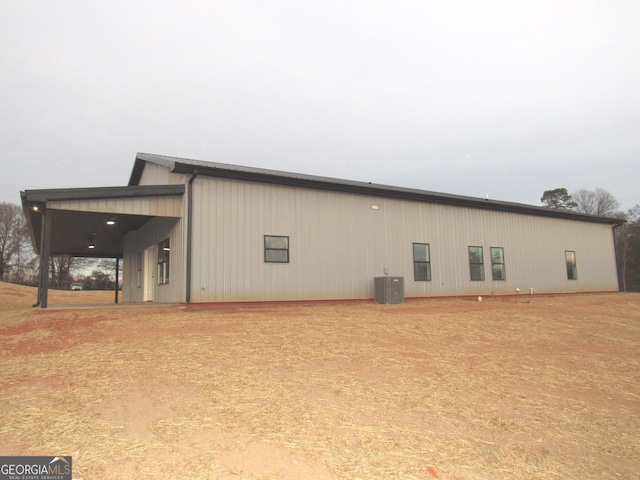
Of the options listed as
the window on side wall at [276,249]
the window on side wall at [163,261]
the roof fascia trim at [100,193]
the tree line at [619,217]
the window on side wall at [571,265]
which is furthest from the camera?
the tree line at [619,217]

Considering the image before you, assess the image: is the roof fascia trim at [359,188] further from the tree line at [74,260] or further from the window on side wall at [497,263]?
the tree line at [74,260]

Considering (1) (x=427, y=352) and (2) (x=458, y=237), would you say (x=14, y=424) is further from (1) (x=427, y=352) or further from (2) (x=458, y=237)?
(2) (x=458, y=237)

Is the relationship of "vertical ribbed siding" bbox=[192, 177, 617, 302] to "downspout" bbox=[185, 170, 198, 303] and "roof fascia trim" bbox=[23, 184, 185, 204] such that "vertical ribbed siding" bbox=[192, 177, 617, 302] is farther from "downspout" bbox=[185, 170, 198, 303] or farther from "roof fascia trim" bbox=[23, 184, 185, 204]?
"roof fascia trim" bbox=[23, 184, 185, 204]

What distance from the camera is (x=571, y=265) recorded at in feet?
69.0

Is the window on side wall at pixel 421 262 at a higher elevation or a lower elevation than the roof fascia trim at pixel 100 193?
lower

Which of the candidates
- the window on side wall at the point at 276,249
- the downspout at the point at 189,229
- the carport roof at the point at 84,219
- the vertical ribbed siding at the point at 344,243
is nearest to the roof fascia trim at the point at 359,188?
the vertical ribbed siding at the point at 344,243

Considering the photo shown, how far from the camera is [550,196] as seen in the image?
55594mm

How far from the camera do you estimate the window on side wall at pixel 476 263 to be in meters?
17.7

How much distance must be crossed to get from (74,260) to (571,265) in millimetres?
47219

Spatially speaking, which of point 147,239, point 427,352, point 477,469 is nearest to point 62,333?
point 427,352

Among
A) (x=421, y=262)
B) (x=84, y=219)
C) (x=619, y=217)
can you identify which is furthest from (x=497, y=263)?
(x=619, y=217)

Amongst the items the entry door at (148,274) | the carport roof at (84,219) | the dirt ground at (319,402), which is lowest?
the dirt ground at (319,402)

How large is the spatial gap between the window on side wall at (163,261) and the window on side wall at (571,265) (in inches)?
702

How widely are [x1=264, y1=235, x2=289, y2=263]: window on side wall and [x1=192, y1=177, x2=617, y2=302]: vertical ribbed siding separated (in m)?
0.17
